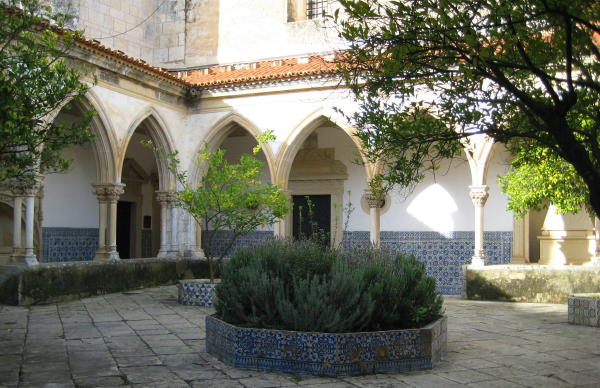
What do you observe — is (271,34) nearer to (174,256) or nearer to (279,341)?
(174,256)

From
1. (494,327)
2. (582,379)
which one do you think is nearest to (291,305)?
(582,379)

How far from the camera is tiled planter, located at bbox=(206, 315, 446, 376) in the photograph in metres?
5.07

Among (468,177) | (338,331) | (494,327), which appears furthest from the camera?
(468,177)

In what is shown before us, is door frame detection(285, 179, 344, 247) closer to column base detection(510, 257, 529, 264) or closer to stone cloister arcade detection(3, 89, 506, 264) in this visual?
stone cloister arcade detection(3, 89, 506, 264)

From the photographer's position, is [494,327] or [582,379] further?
[494,327]

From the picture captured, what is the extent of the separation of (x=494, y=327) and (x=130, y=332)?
449cm

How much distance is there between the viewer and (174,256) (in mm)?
13891

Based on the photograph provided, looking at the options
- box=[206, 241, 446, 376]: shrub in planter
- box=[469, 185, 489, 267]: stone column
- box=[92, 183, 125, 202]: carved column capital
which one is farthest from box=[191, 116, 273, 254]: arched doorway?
box=[206, 241, 446, 376]: shrub in planter

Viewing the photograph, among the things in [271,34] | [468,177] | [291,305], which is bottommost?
[291,305]

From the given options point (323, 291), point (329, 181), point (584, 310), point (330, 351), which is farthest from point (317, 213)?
point (330, 351)

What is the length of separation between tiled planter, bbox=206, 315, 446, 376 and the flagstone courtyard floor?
114 millimetres

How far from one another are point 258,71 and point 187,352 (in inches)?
363

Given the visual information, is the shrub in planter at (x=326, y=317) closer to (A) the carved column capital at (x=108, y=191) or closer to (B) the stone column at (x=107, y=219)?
(B) the stone column at (x=107, y=219)

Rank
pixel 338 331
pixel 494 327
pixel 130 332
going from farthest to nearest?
pixel 494 327 → pixel 130 332 → pixel 338 331
